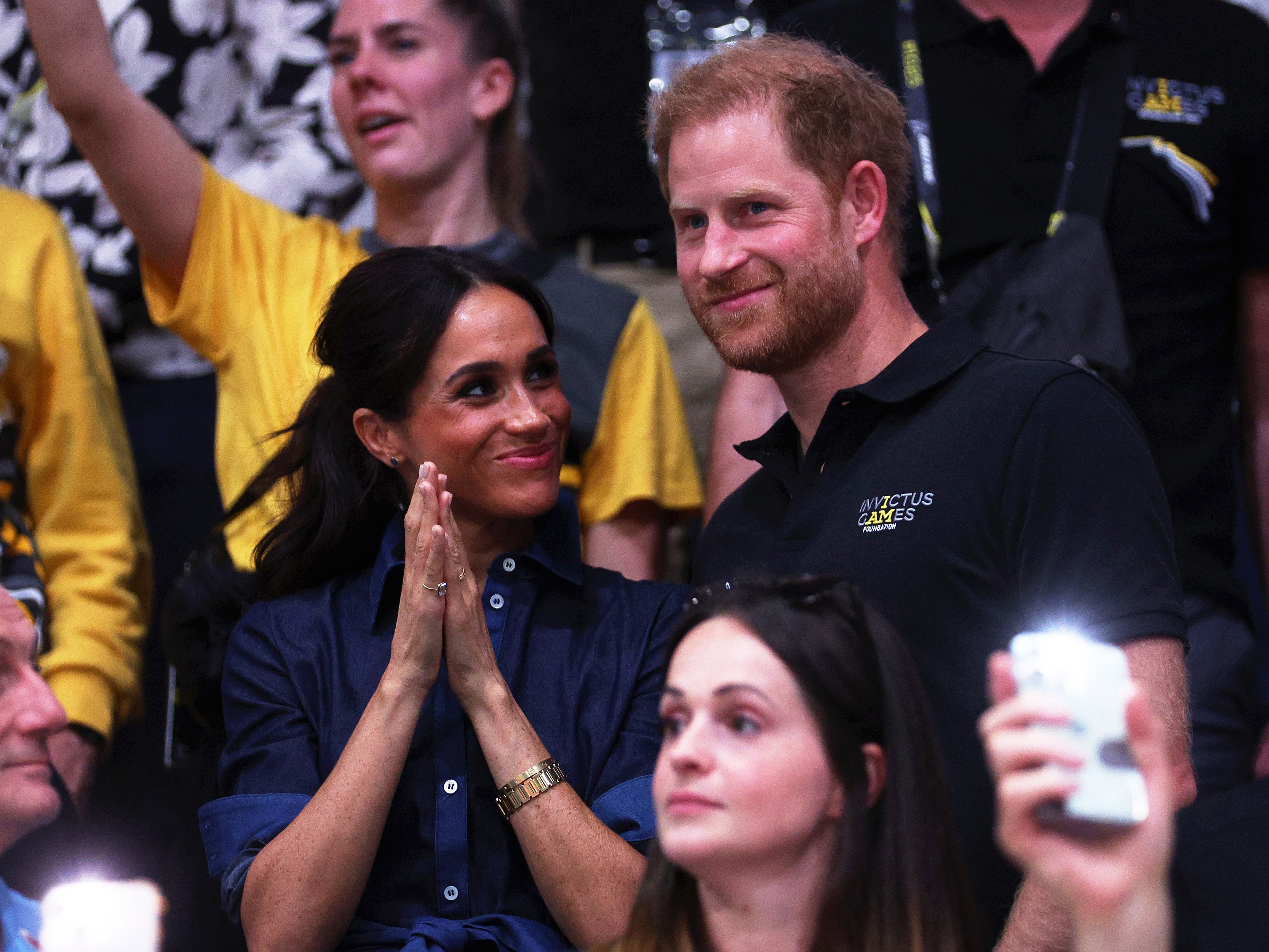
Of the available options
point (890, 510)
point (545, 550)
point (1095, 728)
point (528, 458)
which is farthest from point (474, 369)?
point (1095, 728)

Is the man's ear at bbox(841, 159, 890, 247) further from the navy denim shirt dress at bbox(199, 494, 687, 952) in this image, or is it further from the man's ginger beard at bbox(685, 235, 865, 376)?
the navy denim shirt dress at bbox(199, 494, 687, 952)

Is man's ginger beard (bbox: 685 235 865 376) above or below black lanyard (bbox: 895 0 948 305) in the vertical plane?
below

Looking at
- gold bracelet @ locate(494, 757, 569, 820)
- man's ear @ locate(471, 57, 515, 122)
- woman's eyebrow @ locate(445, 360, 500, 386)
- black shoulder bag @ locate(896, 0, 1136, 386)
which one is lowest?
gold bracelet @ locate(494, 757, 569, 820)

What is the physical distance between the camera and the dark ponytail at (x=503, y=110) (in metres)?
2.86

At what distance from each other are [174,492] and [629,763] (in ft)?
4.43

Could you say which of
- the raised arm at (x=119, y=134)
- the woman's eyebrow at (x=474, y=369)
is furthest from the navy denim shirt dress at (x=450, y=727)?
the raised arm at (x=119, y=134)

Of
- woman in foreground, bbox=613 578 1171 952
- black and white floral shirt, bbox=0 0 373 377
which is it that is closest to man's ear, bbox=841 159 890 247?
woman in foreground, bbox=613 578 1171 952

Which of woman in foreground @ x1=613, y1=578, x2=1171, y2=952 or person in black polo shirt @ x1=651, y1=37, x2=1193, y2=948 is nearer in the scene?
woman in foreground @ x1=613, y1=578, x2=1171, y2=952

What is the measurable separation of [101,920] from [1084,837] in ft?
2.79

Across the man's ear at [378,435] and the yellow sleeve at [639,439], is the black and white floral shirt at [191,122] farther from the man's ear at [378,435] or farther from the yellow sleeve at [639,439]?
the man's ear at [378,435]

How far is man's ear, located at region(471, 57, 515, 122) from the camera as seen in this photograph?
2.85m

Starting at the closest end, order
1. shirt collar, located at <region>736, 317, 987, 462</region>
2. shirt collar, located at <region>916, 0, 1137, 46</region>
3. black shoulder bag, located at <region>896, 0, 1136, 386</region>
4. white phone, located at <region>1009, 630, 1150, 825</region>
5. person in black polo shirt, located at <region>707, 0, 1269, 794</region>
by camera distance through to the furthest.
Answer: white phone, located at <region>1009, 630, 1150, 825</region> < shirt collar, located at <region>736, 317, 987, 462</region> < black shoulder bag, located at <region>896, 0, 1136, 386</region> < person in black polo shirt, located at <region>707, 0, 1269, 794</region> < shirt collar, located at <region>916, 0, 1137, 46</region>

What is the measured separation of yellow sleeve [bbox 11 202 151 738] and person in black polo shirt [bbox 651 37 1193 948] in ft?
3.45

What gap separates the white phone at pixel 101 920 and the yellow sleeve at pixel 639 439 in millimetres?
1255
